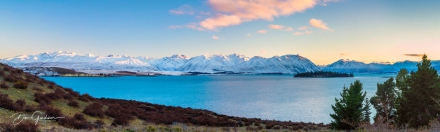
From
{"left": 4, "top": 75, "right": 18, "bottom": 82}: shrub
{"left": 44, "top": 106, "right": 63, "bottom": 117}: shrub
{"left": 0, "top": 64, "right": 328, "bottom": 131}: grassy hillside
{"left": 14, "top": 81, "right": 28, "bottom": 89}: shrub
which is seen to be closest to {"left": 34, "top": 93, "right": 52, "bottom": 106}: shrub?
{"left": 0, "top": 64, "right": 328, "bottom": 131}: grassy hillside

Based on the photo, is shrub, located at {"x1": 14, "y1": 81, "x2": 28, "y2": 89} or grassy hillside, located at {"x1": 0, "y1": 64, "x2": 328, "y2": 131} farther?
shrub, located at {"x1": 14, "y1": 81, "x2": 28, "y2": 89}

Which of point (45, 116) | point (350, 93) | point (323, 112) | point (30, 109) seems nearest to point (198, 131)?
point (45, 116)

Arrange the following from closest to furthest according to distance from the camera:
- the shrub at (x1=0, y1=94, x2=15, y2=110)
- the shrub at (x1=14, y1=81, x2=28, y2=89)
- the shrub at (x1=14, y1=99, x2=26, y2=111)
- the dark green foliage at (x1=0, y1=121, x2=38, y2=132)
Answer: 1. the dark green foliage at (x1=0, y1=121, x2=38, y2=132)
2. the shrub at (x1=0, y1=94, x2=15, y2=110)
3. the shrub at (x1=14, y1=99, x2=26, y2=111)
4. the shrub at (x1=14, y1=81, x2=28, y2=89)

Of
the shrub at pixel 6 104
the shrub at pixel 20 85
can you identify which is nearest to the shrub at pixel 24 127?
the shrub at pixel 6 104

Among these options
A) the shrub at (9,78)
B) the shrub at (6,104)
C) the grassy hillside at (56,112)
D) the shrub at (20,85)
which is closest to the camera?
the grassy hillside at (56,112)

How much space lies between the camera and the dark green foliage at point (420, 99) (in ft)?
98.2

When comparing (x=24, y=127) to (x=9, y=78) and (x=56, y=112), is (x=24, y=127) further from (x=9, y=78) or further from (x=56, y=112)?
(x=9, y=78)

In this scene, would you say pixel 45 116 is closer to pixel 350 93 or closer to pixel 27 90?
pixel 27 90

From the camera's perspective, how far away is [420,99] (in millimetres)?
30734

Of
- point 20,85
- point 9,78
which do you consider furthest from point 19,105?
point 9,78

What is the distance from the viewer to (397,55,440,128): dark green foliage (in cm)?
2992

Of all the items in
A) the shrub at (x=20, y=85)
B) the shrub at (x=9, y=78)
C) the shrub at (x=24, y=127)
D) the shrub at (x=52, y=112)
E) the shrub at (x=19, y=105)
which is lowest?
the shrub at (x=52, y=112)

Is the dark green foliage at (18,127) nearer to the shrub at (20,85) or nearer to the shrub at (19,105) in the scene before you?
the shrub at (19,105)

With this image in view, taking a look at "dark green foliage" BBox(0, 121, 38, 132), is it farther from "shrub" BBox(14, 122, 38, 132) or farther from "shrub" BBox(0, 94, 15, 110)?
"shrub" BBox(0, 94, 15, 110)
